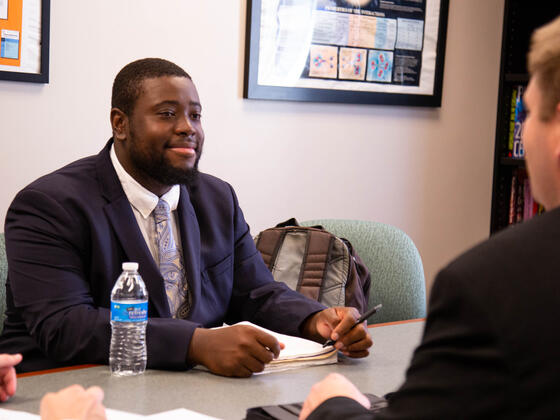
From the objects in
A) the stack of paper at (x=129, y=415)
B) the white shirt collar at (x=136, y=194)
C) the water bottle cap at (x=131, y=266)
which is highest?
the white shirt collar at (x=136, y=194)

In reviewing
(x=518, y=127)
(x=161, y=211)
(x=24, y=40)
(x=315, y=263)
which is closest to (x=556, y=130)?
(x=161, y=211)

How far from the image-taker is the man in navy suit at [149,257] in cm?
156

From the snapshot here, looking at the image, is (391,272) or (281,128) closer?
(391,272)

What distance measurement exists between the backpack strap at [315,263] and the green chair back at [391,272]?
0.70 ft

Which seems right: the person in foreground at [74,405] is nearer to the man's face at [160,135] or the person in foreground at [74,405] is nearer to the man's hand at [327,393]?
the man's hand at [327,393]

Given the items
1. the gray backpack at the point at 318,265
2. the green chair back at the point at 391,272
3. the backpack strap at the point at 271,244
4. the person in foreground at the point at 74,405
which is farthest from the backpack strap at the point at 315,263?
the person in foreground at the point at 74,405

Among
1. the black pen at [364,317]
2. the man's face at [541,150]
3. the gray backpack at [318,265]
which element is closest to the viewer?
the man's face at [541,150]

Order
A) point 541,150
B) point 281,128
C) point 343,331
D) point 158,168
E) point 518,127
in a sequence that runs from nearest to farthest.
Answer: point 541,150 < point 343,331 < point 158,168 < point 281,128 < point 518,127

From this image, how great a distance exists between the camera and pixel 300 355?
1.62 meters

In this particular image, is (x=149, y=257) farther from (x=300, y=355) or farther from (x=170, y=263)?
(x=300, y=355)

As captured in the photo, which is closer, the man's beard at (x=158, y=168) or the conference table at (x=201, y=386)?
the conference table at (x=201, y=386)

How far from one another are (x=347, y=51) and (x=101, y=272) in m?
2.04

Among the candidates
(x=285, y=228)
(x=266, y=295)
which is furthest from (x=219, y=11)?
(x=266, y=295)

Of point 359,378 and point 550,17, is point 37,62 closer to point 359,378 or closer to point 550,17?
point 359,378
